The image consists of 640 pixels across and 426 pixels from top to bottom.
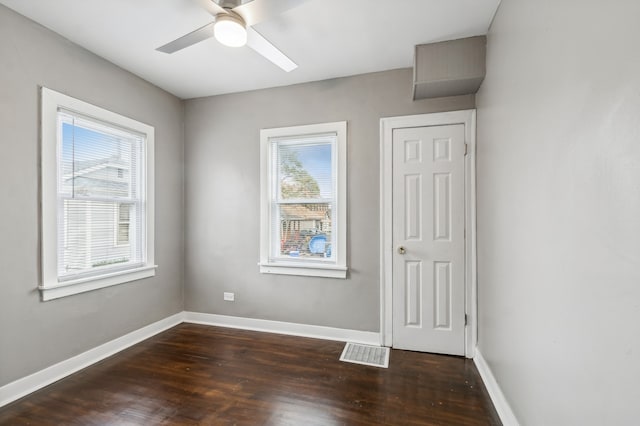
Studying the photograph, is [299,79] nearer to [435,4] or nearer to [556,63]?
[435,4]

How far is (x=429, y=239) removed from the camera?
2.82m

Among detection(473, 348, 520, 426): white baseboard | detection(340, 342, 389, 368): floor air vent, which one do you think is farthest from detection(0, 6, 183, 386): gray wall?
detection(473, 348, 520, 426): white baseboard

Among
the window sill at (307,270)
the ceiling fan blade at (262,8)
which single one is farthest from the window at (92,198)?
the ceiling fan blade at (262,8)

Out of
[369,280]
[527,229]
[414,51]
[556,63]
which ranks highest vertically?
[414,51]

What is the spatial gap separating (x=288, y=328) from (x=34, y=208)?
2435 mm

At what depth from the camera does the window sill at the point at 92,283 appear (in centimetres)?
231

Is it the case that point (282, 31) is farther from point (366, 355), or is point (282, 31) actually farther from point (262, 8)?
point (366, 355)

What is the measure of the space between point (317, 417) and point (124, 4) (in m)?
3.04

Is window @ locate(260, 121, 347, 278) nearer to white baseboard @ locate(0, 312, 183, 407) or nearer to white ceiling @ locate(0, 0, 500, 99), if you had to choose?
white ceiling @ locate(0, 0, 500, 99)

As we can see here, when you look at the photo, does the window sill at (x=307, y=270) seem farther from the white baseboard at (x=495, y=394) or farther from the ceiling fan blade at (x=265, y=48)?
the ceiling fan blade at (x=265, y=48)

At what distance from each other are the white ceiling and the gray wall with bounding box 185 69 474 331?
0.30 metres

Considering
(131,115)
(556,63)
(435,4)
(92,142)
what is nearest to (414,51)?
(435,4)

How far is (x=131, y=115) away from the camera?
303cm

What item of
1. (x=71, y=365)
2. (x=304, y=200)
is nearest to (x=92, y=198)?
(x=71, y=365)
